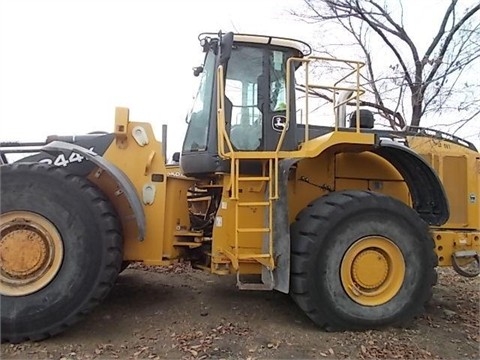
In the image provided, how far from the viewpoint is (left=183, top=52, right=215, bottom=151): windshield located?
198 inches

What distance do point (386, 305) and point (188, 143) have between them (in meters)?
2.48

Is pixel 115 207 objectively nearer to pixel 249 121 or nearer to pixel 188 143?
pixel 188 143

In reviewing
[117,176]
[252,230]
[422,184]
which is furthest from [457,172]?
[117,176]

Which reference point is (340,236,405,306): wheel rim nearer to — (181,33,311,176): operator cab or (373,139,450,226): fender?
(373,139,450,226): fender

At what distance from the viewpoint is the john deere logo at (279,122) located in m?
5.00

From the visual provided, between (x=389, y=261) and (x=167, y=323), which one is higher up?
(x=389, y=261)

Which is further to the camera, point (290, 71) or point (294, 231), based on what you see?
point (290, 71)

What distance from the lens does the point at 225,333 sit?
14.4 feet

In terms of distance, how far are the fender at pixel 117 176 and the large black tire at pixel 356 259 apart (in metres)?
1.36

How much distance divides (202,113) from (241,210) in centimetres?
110

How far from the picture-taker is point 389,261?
15.6 ft

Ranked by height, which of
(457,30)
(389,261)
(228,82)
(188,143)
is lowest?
(389,261)

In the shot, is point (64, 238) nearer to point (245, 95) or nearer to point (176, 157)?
point (245, 95)

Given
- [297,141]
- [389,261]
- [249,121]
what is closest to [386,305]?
[389,261]
